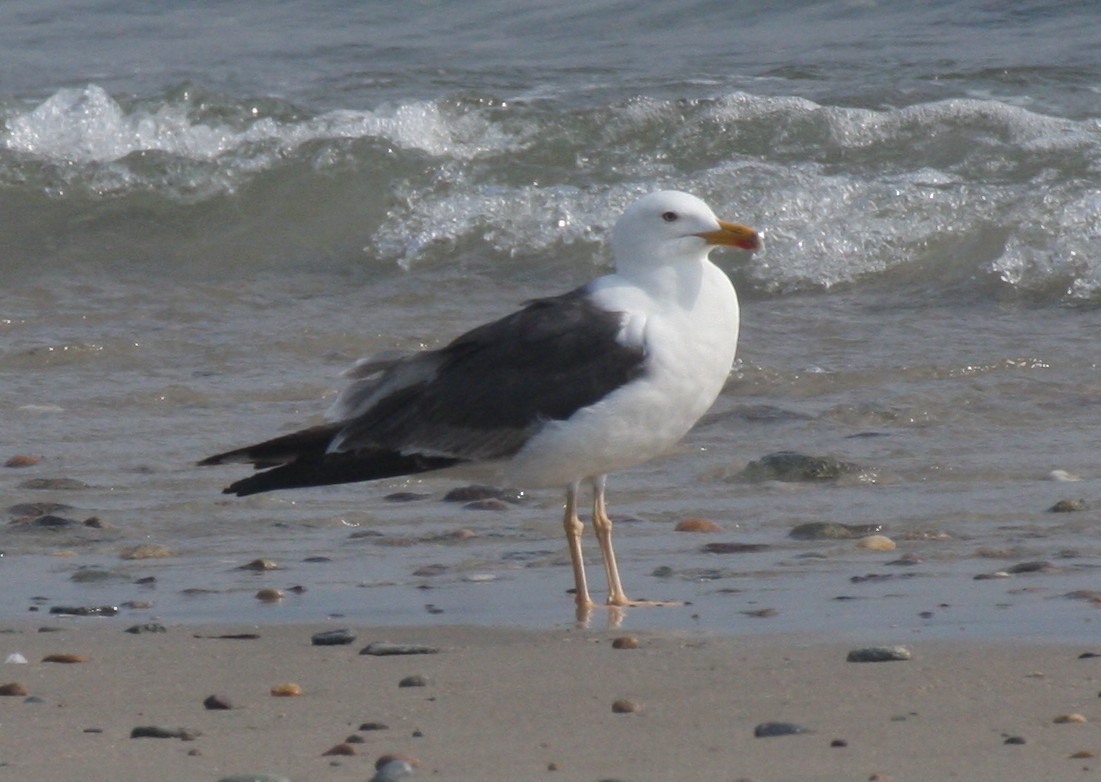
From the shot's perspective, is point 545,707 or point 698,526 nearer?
point 545,707

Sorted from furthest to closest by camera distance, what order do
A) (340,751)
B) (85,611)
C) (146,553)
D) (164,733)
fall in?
(146,553)
(85,611)
(164,733)
(340,751)

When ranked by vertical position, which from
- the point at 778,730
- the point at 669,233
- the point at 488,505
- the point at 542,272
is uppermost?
the point at 669,233

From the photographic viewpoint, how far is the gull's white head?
4945mm

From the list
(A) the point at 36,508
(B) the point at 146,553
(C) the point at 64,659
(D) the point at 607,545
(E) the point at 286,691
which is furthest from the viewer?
(A) the point at 36,508

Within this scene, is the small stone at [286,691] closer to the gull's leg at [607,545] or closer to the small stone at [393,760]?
the small stone at [393,760]

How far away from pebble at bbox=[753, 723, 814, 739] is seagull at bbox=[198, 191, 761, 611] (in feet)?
4.51

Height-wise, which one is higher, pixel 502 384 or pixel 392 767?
pixel 502 384

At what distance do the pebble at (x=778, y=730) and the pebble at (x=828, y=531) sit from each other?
72.0 inches

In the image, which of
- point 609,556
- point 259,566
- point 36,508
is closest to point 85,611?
point 259,566

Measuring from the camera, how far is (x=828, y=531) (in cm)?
A: 503

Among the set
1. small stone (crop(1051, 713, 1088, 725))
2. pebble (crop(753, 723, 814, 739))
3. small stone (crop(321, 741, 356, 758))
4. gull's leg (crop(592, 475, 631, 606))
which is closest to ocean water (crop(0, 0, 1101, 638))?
gull's leg (crop(592, 475, 631, 606))

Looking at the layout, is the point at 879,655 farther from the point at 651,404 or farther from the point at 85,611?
the point at 85,611

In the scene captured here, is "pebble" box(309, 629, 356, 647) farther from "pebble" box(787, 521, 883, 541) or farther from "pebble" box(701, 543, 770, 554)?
"pebble" box(787, 521, 883, 541)

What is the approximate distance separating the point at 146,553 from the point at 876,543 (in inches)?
76.3
